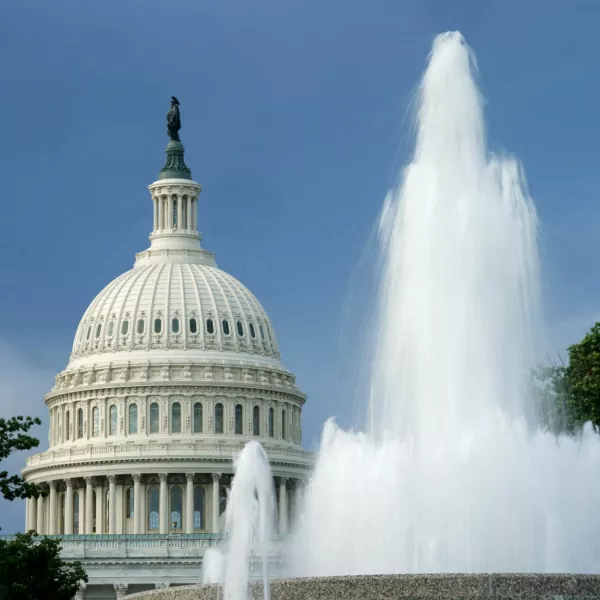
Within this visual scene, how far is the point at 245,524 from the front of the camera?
64.1 meters

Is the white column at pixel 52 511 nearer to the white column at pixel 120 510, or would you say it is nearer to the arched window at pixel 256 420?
the white column at pixel 120 510

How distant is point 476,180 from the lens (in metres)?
68.9

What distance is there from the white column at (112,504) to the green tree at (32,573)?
64.4 m

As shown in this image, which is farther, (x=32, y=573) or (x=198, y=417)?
(x=198, y=417)

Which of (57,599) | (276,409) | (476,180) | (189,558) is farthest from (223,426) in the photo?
(476,180)

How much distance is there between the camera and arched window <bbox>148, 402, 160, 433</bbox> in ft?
580

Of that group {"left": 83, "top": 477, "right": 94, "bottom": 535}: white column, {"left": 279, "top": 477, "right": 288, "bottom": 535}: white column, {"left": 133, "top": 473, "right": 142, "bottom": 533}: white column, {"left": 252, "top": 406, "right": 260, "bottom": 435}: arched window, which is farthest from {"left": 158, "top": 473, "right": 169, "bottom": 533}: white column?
{"left": 252, "top": 406, "right": 260, "bottom": 435}: arched window

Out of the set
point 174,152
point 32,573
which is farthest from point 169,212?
point 32,573

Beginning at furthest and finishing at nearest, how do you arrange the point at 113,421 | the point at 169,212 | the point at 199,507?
the point at 169,212, the point at 113,421, the point at 199,507

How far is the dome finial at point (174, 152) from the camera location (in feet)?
616

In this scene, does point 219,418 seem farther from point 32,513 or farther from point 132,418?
point 32,513

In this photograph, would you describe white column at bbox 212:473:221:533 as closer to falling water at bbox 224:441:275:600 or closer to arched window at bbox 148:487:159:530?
arched window at bbox 148:487:159:530

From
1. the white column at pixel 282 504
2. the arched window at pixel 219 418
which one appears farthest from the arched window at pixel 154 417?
the white column at pixel 282 504

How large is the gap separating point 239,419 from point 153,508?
1147 centimetres
